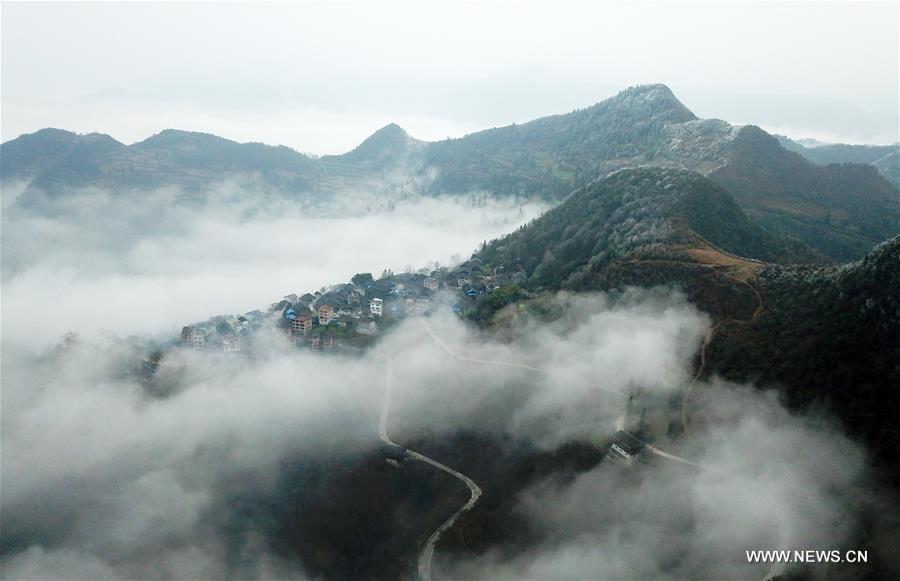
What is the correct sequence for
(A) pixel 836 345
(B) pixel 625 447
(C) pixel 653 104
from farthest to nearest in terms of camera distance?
(C) pixel 653 104 < (B) pixel 625 447 < (A) pixel 836 345

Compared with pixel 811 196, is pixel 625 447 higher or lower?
lower

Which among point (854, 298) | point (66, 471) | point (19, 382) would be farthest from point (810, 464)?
point (19, 382)

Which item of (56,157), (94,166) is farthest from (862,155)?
(56,157)

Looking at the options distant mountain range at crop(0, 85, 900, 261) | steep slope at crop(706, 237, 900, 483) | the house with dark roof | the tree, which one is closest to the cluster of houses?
the tree

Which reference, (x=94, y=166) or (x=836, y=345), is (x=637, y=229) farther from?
(x=94, y=166)

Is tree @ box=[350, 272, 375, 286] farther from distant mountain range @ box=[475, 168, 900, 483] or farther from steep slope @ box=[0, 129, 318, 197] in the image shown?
steep slope @ box=[0, 129, 318, 197]

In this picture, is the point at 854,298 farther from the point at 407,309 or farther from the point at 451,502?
the point at 407,309
